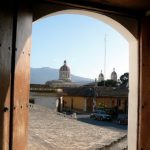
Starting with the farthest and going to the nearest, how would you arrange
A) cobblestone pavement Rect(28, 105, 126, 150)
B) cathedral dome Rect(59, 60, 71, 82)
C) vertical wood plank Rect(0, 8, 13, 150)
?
cathedral dome Rect(59, 60, 71, 82), cobblestone pavement Rect(28, 105, 126, 150), vertical wood plank Rect(0, 8, 13, 150)

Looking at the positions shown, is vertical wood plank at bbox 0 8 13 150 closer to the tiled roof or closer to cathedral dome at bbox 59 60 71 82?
the tiled roof

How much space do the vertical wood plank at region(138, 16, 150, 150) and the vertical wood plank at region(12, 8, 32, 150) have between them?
1143 millimetres

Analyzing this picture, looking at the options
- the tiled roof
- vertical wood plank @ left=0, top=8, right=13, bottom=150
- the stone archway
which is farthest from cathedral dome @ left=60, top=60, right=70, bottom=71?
vertical wood plank @ left=0, top=8, right=13, bottom=150

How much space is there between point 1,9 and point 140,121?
64.6 inches

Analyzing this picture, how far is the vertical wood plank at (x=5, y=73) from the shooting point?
2371 millimetres

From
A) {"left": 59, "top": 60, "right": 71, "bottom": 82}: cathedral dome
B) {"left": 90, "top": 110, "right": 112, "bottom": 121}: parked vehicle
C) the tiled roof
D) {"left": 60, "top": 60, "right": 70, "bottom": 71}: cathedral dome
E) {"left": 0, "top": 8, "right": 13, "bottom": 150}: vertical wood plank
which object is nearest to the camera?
{"left": 0, "top": 8, "right": 13, "bottom": 150}: vertical wood plank

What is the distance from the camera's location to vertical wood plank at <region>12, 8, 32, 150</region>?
2484 mm

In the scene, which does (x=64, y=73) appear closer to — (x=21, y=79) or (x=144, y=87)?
(x=144, y=87)

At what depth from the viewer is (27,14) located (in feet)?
8.63

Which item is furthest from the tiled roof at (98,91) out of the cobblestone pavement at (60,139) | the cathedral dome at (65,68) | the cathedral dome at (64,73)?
the cobblestone pavement at (60,139)

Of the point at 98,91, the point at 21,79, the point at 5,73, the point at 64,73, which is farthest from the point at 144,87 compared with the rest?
the point at 64,73

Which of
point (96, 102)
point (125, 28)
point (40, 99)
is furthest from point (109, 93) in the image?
point (125, 28)

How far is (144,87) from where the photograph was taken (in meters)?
3.25

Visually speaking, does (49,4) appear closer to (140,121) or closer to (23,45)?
(23,45)
